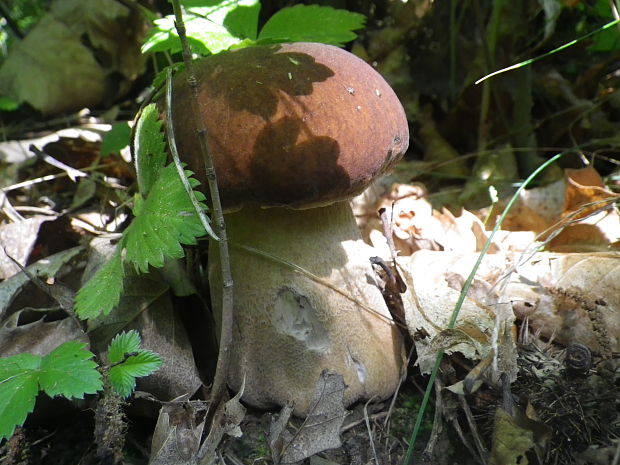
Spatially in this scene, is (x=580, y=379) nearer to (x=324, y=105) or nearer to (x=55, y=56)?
(x=324, y=105)

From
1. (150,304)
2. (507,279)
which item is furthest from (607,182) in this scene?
(150,304)

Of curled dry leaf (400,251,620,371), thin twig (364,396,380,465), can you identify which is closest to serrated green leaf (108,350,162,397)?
thin twig (364,396,380,465)

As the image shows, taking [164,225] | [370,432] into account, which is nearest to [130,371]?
[164,225]

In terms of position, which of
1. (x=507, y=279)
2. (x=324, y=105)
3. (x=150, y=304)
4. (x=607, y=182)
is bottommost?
(x=607, y=182)

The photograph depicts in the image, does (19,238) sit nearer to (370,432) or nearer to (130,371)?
(130,371)

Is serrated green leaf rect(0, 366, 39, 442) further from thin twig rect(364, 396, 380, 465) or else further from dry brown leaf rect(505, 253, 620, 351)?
dry brown leaf rect(505, 253, 620, 351)

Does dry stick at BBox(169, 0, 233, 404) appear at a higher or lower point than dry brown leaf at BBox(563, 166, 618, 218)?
higher
